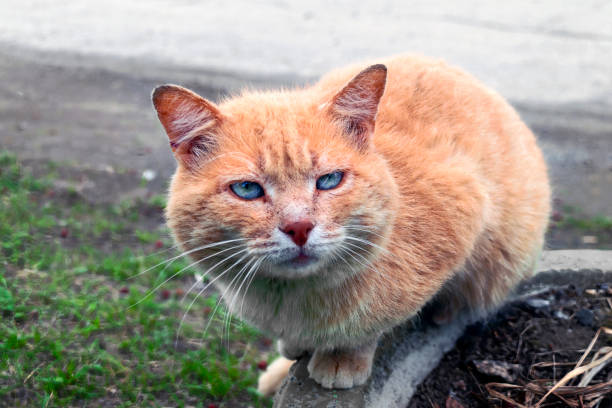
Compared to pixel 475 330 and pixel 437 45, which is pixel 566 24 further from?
pixel 475 330

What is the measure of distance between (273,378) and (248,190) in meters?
1.25

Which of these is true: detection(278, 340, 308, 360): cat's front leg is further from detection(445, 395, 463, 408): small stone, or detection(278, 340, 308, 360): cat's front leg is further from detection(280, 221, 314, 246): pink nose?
detection(280, 221, 314, 246): pink nose

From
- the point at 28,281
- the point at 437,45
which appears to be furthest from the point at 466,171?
the point at 437,45

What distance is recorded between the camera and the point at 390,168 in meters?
2.26

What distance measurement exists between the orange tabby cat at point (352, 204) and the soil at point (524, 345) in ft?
0.50

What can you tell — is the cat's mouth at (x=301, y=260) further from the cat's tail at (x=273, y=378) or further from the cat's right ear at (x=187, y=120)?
the cat's tail at (x=273, y=378)

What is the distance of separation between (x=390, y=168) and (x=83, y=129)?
12.9 feet

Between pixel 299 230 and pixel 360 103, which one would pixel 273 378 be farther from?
pixel 360 103

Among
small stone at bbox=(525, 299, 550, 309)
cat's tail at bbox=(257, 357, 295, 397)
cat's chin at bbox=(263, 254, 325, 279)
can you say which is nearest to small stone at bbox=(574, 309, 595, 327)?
small stone at bbox=(525, 299, 550, 309)

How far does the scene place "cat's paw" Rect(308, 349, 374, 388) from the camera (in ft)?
7.47

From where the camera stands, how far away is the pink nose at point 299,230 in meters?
1.75

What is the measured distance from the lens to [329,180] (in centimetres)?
192

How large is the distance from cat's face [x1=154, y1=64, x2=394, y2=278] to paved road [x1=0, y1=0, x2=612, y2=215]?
10.1 ft

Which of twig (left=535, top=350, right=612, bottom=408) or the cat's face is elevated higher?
the cat's face
